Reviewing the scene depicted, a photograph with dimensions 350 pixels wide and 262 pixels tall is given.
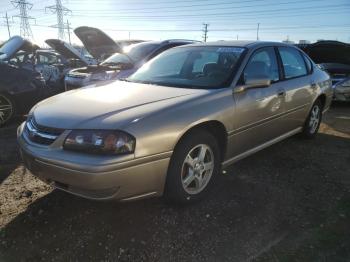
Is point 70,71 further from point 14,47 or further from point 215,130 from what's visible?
point 215,130

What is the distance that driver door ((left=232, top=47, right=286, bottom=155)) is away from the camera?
357 centimetres

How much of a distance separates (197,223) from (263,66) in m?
2.02

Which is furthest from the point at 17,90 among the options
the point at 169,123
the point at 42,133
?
the point at 169,123

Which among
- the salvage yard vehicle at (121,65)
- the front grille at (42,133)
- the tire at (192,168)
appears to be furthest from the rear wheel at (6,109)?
the tire at (192,168)

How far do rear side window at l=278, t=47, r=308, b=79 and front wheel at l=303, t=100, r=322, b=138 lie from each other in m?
0.69

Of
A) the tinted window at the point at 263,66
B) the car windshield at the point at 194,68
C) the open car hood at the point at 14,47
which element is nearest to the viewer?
the car windshield at the point at 194,68

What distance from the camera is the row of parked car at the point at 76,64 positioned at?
259 inches

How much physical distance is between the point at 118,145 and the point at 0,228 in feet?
4.23

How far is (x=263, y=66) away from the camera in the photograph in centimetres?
403

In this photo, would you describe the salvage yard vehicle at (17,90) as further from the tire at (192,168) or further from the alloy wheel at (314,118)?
the alloy wheel at (314,118)

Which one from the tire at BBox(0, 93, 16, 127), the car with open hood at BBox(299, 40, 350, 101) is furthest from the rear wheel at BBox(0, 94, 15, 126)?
the car with open hood at BBox(299, 40, 350, 101)

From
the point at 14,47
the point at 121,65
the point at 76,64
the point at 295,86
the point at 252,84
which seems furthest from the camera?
the point at 76,64

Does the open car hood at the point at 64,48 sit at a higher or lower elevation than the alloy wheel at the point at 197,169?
higher

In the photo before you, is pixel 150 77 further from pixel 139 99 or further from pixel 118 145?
pixel 118 145
